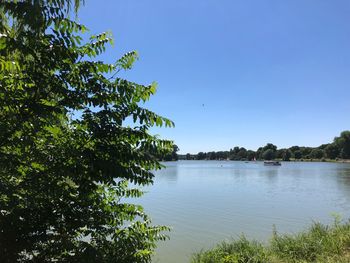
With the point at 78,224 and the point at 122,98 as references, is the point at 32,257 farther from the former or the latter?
the point at 122,98

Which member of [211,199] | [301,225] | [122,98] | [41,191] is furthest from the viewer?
[211,199]

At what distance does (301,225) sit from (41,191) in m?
17.1

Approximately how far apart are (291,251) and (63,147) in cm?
709

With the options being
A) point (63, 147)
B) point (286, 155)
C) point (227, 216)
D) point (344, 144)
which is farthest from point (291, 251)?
point (286, 155)

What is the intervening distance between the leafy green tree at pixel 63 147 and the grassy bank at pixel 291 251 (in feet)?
15.2

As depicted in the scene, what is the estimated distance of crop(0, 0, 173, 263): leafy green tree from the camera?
452 cm

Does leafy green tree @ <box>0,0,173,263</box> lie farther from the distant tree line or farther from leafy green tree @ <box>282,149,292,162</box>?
leafy green tree @ <box>282,149,292,162</box>

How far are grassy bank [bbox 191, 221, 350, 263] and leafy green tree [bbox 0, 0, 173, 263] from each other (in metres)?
4.62

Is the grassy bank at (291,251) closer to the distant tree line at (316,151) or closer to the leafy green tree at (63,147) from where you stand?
the leafy green tree at (63,147)

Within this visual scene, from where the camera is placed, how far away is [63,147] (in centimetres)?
488

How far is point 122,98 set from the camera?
5.12 meters

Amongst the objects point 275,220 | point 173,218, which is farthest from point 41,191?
point 275,220

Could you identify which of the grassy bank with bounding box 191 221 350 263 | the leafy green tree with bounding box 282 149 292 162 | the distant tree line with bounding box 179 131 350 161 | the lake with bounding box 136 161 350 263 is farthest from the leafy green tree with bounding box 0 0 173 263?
the leafy green tree with bounding box 282 149 292 162

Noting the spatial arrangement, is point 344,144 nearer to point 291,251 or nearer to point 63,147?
point 291,251
